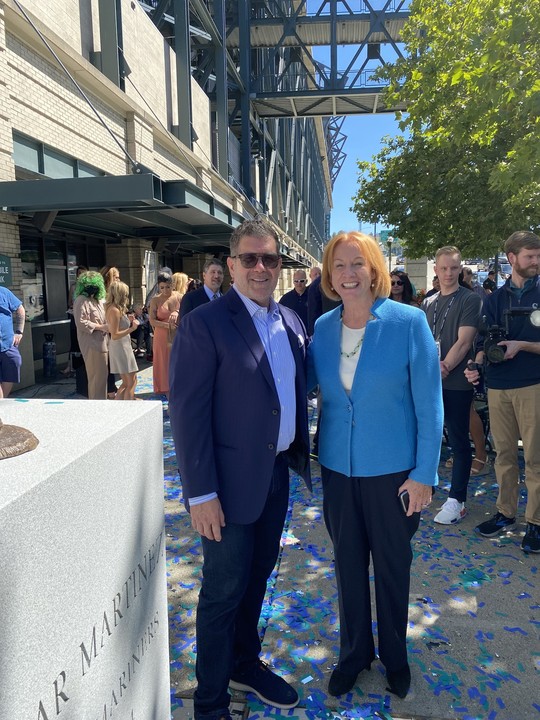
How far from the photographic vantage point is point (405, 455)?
2391mm

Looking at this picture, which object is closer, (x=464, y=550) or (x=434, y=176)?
(x=464, y=550)

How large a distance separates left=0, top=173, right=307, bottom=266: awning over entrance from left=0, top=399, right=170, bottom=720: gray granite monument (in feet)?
21.1

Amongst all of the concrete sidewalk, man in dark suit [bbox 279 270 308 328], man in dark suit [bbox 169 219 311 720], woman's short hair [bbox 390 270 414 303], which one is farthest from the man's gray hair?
man in dark suit [bbox 279 270 308 328]

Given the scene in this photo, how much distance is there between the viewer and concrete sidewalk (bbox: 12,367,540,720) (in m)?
2.49

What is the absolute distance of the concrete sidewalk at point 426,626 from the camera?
8.16ft

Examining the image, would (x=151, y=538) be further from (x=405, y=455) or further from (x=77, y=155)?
(x=77, y=155)

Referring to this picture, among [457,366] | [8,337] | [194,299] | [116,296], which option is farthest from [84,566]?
[116,296]

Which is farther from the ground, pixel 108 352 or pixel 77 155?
pixel 77 155

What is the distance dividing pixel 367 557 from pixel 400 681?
57 centimetres

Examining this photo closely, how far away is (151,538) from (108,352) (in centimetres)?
567

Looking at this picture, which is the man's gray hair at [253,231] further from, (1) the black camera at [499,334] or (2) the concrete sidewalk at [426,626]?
(1) the black camera at [499,334]

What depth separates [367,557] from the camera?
2596 millimetres

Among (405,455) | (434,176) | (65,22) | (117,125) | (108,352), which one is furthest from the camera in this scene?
(434,176)

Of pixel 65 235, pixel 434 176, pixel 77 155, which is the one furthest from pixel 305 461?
pixel 434 176
